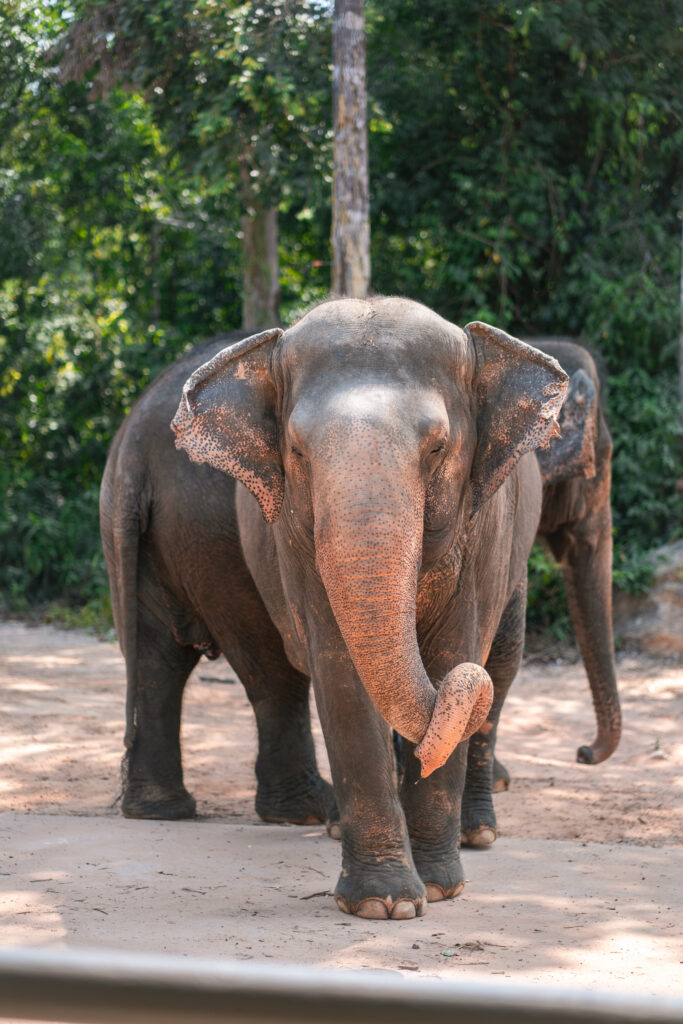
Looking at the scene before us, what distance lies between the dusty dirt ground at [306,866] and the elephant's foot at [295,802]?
0.31 ft

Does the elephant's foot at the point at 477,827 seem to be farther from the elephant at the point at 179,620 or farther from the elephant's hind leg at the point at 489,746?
the elephant at the point at 179,620

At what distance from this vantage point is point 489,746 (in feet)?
15.2

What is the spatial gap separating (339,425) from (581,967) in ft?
4.64

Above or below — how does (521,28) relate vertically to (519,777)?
above

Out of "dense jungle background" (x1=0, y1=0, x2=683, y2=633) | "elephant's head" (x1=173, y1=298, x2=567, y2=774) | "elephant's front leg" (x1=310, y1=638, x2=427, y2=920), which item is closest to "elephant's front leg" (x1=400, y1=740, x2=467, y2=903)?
"elephant's front leg" (x1=310, y1=638, x2=427, y2=920)

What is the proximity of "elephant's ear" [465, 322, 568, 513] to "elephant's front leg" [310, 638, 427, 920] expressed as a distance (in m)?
0.64

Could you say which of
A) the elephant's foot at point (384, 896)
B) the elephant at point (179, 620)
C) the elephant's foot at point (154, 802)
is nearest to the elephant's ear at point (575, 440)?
the elephant at point (179, 620)

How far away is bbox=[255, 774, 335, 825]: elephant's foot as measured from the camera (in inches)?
193

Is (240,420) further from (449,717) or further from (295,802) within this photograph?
(295,802)

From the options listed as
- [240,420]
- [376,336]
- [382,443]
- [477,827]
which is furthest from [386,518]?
[477,827]

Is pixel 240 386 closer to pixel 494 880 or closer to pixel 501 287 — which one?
pixel 494 880

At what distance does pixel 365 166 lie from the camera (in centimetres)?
861

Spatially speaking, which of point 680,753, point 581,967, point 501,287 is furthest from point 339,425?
point 501,287

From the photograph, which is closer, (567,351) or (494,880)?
(494,880)
